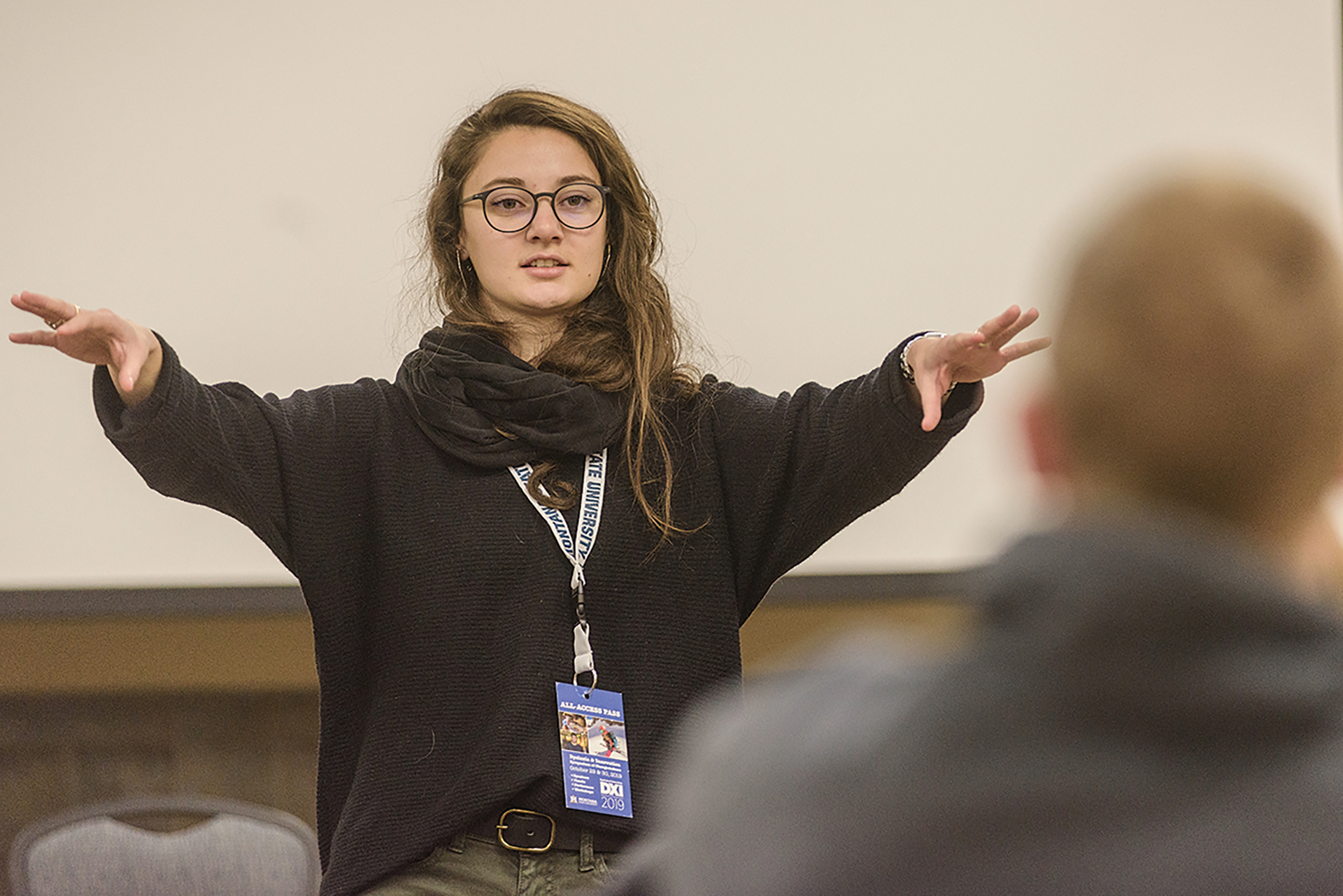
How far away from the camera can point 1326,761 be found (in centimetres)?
57

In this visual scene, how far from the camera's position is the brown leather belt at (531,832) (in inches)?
62.9

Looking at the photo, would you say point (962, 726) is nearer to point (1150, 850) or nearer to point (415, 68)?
point (1150, 850)

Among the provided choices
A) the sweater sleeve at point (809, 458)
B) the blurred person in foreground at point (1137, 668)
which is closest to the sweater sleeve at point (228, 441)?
the sweater sleeve at point (809, 458)

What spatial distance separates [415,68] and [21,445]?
40.5 inches

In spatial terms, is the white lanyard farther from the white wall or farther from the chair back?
the white wall

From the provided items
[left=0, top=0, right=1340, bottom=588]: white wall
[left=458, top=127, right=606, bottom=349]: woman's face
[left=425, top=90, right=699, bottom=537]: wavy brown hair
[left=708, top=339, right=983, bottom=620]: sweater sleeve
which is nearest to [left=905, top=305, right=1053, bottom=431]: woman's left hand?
[left=708, top=339, right=983, bottom=620]: sweater sleeve

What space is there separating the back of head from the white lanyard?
3.69 ft

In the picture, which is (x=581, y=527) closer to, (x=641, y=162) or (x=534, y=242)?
(x=534, y=242)

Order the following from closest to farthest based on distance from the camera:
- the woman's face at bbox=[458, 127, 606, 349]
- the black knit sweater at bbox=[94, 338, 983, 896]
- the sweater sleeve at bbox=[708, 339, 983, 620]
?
1. the black knit sweater at bbox=[94, 338, 983, 896]
2. the sweater sleeve at bbox=[708, 339, 983, 620]
3. the woman's face at bbox=[458, 127, 606, 349]

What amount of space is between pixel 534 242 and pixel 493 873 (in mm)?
826

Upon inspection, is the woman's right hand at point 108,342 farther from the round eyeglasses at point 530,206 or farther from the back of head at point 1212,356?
the back of head at point 1212,356

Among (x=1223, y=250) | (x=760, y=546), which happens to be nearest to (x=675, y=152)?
(x=760, y=546)

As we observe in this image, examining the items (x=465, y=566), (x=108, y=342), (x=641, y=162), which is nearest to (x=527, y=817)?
(x=465, y=566)

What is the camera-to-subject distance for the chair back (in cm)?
172
